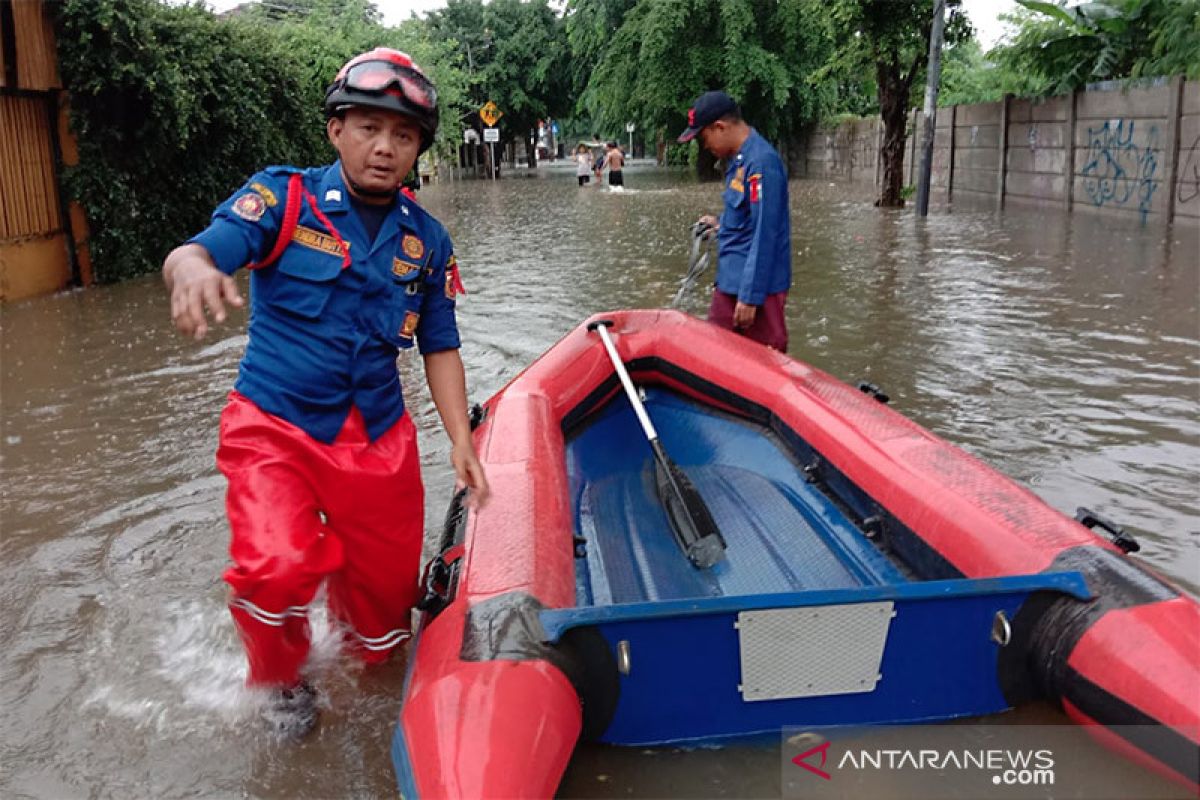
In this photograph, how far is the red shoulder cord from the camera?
8.07 feet

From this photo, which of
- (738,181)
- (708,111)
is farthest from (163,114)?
(738,181)

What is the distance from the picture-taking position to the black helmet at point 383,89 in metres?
2.43

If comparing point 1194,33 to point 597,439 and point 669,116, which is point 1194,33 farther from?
point 669,116

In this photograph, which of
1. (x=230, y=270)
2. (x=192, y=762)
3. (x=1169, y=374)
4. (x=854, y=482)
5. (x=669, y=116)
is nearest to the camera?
(x=230, y=270)

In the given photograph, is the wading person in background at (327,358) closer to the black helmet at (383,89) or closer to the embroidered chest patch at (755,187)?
the black helmet at (383,89)

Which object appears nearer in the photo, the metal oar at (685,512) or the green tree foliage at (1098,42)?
the metal oar at (685,512)

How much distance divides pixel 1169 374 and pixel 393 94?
5.31 meters

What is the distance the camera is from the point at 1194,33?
12.0 metres

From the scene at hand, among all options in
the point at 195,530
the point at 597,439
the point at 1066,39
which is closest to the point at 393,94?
the point at 597,439

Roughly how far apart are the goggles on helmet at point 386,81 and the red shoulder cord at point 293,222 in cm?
27

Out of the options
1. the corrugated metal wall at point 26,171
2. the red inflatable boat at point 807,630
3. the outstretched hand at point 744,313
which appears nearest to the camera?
the red inflatable boat at point 807,630

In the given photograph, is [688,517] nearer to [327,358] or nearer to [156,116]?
[327,358]

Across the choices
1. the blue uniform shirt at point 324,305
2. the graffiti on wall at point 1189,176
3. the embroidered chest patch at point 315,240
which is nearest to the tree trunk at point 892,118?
the graffiti on wall at point 1189,176

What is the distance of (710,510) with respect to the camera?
13.2ft
